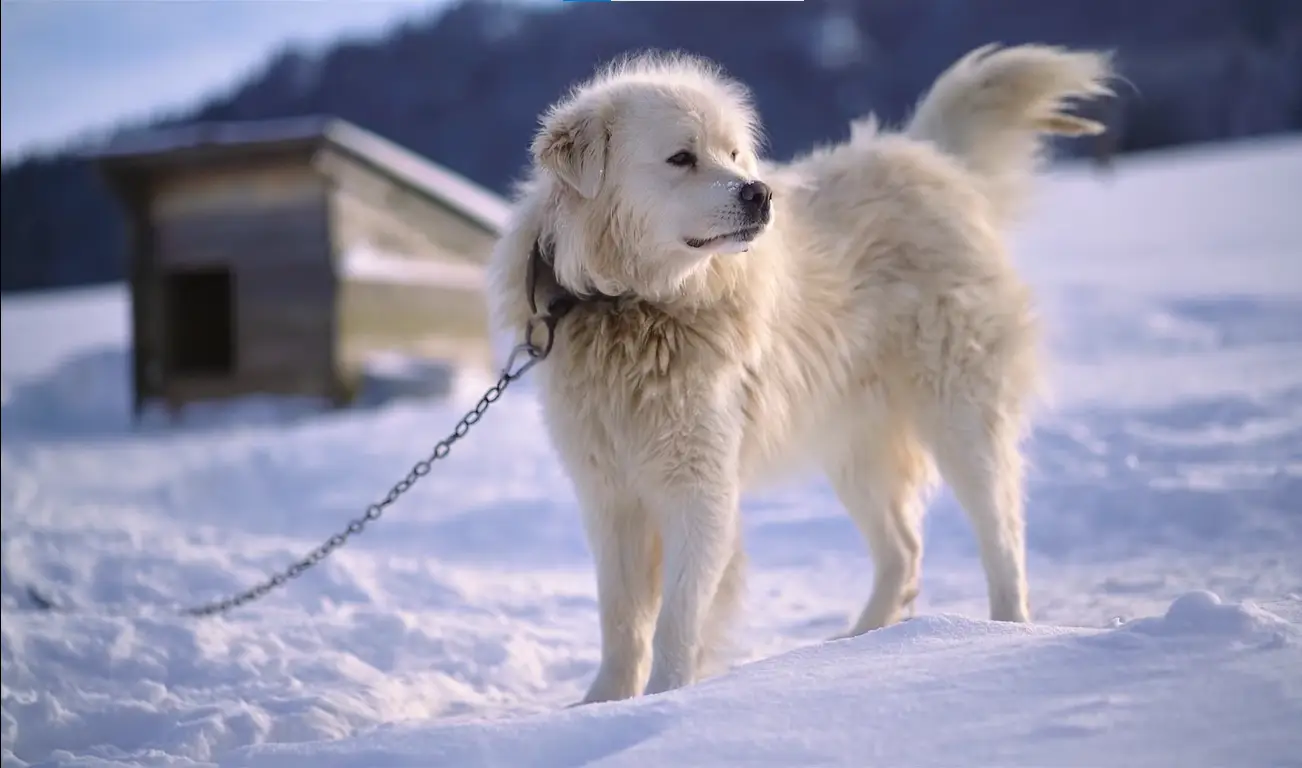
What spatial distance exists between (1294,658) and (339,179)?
11385 mm

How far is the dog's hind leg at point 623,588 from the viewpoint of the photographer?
362cm

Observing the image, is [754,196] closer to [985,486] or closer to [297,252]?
[985,486]

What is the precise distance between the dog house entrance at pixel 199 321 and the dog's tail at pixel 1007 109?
1044cm

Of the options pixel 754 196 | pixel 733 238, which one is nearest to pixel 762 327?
pixel 733 238

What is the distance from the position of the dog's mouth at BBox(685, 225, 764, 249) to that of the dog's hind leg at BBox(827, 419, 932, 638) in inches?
55.7

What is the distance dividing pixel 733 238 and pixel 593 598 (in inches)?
97.8

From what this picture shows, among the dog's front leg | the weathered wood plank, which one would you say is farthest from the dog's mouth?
the weathered wood plank

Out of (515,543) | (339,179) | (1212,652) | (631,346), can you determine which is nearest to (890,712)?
(1212,652)

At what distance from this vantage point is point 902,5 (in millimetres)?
31312

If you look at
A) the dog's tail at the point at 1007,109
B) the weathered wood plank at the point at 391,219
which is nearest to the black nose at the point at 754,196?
the dog's tail at the point at 1007,109

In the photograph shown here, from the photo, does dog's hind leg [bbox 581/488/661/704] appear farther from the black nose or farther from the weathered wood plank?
the weathered wood plank

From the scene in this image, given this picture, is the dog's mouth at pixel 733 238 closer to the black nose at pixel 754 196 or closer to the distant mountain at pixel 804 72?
the black nose at pixel 754 196

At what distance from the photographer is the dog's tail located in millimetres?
4492

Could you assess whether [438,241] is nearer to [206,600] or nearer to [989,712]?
[206,600]
